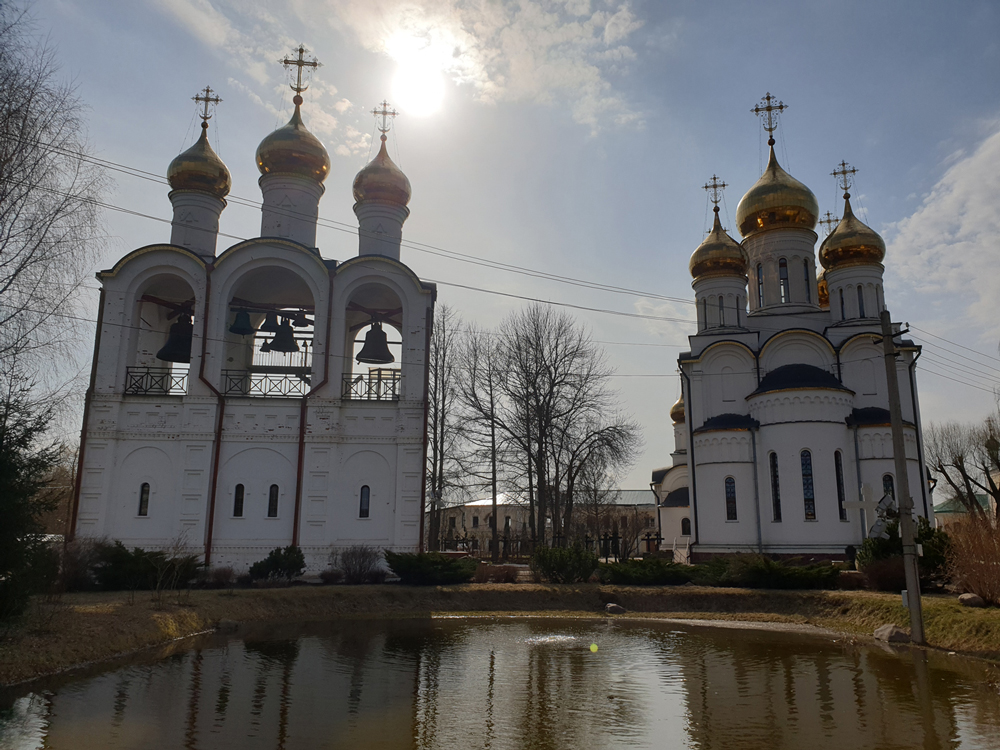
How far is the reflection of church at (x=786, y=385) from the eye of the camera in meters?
23.9

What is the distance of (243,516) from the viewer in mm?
21078

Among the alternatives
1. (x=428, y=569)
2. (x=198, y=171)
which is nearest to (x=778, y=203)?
(x=428, y=569)

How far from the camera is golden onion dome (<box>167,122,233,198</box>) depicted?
24.0 m

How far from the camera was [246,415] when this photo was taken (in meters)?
21.6

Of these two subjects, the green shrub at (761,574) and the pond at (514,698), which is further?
the green shrub at (761,574)

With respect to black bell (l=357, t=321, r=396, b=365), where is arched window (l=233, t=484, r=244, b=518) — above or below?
below

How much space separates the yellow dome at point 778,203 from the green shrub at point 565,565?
54.5ft

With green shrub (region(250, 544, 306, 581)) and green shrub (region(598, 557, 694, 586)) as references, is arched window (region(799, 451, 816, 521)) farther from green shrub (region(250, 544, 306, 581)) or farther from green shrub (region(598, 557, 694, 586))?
green shrub (region(250, 544, 306, 581))

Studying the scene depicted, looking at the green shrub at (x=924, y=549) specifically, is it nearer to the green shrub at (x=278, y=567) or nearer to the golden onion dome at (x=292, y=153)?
the green shrub at (x=278, y=567)

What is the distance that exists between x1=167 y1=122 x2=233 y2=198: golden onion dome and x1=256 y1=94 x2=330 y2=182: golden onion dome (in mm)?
1425

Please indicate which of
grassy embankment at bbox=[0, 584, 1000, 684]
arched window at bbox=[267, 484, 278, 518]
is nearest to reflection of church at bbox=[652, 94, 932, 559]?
grassy embankment at bbox=[0, 584, 1000, 684]

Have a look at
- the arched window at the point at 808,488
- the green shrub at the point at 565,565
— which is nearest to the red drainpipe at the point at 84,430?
the green shrub at the point at 565,565

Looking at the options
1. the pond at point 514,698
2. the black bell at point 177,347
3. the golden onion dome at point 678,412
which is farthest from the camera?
the golden onion dome at point 678,412

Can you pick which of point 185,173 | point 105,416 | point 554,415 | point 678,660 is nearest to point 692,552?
point 554,415
